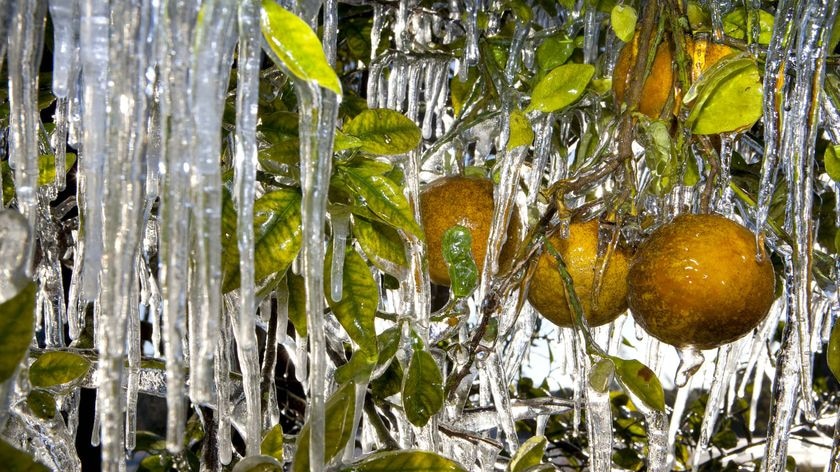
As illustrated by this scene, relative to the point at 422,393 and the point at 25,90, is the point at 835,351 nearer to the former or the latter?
the point at 422,393

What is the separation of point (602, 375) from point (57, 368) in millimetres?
515

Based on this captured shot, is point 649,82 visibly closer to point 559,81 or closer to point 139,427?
point 559,81

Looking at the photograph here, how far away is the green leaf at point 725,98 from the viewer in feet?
2.55

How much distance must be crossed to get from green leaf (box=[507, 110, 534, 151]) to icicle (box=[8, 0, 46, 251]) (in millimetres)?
450

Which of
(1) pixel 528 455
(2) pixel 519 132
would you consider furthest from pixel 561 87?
(1) pixel 528 455

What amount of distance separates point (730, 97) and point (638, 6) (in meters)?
0.22

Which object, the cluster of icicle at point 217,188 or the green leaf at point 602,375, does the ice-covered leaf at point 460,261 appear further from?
the green leaf at point 602,375

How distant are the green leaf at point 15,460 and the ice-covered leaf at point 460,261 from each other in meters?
0.43

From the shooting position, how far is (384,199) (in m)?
0.72

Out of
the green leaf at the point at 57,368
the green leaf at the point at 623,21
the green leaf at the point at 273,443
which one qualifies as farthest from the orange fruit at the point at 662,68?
the green leaf at the point at 57,368

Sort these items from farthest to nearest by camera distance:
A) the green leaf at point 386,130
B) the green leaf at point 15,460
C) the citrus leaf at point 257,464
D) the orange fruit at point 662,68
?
the orange fruit at point 662,68 < the green leaf at point 386,130 < the citrus leaf at point 257,464 < the green leaf at point 15,460

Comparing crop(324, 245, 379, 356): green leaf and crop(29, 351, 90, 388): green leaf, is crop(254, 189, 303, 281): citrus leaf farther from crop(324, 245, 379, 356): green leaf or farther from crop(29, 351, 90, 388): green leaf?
crop(29, 351, 90, 388): green leaf

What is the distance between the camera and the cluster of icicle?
0.48 metres

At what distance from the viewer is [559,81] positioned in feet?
2.78
